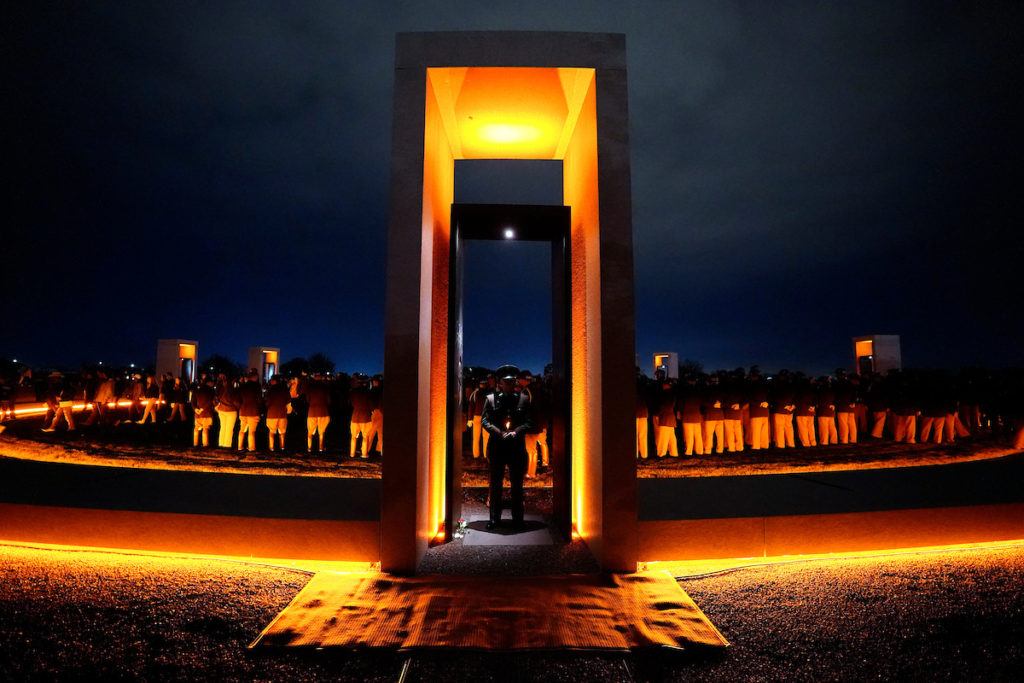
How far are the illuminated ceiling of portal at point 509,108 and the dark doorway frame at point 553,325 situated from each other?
1.24m

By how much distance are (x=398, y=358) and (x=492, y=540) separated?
2.29 m

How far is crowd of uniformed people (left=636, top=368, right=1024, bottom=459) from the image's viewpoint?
11109 millimetres

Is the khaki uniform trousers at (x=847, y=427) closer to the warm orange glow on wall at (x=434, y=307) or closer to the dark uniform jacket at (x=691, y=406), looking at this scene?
the dark uniform jacket at (x=691, y=406)

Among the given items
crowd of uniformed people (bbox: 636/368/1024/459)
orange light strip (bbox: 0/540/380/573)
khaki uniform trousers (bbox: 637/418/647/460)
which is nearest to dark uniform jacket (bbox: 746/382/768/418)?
crowd of uniformed people (bbox: 636/368/1024/459)

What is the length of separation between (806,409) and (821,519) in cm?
791

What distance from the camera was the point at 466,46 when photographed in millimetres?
5000

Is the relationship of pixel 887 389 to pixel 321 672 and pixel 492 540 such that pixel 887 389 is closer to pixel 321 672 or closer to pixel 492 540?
pixel 492 540

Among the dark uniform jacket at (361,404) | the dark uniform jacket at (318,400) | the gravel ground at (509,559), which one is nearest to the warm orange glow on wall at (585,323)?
the gravel ground at (509,559)

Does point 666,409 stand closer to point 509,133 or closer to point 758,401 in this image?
point 758,401

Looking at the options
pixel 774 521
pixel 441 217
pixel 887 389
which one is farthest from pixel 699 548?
pixel 887 389

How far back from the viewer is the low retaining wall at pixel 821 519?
4750 millimetres

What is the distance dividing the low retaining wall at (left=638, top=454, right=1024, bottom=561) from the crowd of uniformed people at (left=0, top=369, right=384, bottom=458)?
5892 millimetres

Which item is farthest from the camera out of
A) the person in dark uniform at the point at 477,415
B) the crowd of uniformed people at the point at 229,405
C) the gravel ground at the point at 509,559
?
the crowd of uniformed people at the point at 229,405

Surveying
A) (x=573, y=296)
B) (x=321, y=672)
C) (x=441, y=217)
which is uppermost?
(x=441, y=217)
